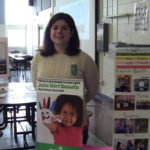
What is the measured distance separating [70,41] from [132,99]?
706mm

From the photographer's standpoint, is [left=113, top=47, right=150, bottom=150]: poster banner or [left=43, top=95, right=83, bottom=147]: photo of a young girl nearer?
[left=43, top=95, right=83, bottom=147]: photo of a young girl

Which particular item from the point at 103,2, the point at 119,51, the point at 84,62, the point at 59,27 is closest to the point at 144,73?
the point at 119,51

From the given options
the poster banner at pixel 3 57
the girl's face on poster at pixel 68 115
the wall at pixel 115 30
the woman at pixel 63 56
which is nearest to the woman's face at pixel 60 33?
the woman at pixel 63 56

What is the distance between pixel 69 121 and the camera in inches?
69.4

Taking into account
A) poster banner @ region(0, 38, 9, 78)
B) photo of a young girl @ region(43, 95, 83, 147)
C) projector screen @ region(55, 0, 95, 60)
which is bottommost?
photo of a young girl @ region(43, 95, 83, 147)

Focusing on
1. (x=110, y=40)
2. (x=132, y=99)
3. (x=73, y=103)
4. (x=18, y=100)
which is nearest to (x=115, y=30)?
(x=110, y=40)

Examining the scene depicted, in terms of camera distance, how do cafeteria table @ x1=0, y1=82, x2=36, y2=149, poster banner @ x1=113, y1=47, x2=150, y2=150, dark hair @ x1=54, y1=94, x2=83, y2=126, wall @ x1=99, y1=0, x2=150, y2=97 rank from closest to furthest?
dark hair @ x1=54, y1=94, x2=83, y2=126 → poster banner @ x1=113, y1=47, x2=150, y2=150 → cafeteria table @ x1=0, y1=82, x2=36, y2=149 → wall @ x1=99, y1=0, x2=150, y2=97

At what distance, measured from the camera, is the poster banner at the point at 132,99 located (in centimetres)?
191

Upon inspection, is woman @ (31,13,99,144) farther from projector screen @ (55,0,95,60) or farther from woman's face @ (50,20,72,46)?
projector screen @ (55,0,95,60)

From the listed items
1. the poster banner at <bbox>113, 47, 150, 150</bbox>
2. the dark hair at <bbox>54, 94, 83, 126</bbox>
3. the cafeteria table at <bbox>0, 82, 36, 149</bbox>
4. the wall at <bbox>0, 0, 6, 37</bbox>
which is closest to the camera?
the dark hair at <bbox>54, 94, 83, 126</bbox>

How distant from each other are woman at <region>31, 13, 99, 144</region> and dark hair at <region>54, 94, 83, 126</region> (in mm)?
433

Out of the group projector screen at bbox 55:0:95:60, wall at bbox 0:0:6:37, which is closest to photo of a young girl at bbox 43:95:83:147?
projector screen at bbox 55:0:95:60

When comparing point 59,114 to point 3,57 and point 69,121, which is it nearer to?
point 69,121

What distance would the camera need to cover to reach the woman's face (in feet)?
7.30
